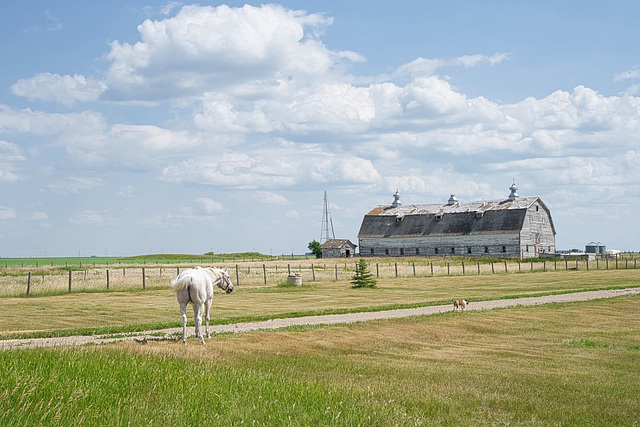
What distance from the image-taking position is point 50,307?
29297 millimetres

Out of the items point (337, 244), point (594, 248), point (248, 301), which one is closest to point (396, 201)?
point (337, 244)

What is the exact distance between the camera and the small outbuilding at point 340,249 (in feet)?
357

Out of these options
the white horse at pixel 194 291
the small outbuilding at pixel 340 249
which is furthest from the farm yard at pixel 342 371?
the small outbuilding at pixel 340 249

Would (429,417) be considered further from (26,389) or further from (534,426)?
(26,389)

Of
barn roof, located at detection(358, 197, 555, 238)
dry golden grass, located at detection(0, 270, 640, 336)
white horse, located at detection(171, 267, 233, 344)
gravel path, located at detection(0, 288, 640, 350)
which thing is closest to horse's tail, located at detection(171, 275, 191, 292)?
white horse, located at detection(171, 267, 233, 344)

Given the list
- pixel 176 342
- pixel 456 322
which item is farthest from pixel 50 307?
pixel 456 322

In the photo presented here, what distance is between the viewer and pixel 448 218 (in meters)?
99.7

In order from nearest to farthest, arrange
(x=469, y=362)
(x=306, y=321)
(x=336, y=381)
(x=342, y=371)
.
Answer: (x=336, y=381) < (x=342, y=371) < (x=469, y=362) < (x=306, y=321)

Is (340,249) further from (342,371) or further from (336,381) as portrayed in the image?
(336,381)

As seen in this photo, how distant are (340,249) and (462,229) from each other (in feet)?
69.3

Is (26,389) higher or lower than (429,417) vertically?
higher

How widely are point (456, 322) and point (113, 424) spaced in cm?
1530

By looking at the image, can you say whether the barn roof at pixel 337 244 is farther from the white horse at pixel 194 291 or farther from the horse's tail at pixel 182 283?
the horse's tail at pixel 182 283

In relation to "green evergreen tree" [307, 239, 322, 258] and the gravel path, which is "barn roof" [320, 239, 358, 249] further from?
the gravel path
